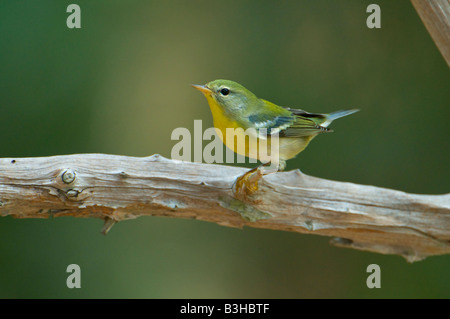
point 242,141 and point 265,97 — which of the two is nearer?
point 242,141

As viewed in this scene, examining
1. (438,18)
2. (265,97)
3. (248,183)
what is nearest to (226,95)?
(248,183)

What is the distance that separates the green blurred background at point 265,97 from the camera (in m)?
3.85

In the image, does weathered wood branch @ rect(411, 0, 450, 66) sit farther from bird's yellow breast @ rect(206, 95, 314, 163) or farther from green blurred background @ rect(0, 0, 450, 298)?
green blurred background @ rect(0, 0, 450, 298)

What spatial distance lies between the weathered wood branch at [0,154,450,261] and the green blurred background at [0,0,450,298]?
141 centimetres

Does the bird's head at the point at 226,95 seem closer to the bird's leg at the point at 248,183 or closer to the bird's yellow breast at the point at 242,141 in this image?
the bird's yellow breast at the point at 242,141

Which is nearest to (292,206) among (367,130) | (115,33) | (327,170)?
(327,170)

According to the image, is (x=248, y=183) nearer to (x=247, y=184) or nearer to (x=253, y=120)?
(x=247, y=184)

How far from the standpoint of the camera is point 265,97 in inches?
159

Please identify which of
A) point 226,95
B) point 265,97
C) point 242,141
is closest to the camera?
point 242,141

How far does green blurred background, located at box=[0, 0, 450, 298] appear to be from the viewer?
385 centimetres

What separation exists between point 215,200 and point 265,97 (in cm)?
189

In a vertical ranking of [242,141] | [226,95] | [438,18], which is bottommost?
[242,141]

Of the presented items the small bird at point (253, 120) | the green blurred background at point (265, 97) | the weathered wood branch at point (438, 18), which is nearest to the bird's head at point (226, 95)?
the small bird at point (253, 120)

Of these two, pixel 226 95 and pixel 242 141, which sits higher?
pixel 226 95
